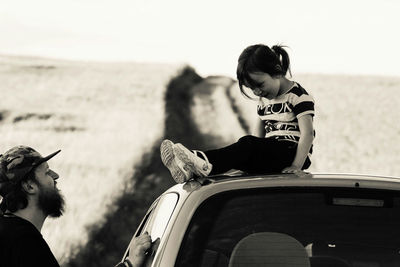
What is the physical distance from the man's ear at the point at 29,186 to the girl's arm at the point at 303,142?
1552 millimetres

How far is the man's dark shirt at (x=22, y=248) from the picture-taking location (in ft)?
14.1

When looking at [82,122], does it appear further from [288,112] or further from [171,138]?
[288,112]

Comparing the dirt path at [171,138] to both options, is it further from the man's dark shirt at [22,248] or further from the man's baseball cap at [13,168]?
the man's dark shirt at [22,248]

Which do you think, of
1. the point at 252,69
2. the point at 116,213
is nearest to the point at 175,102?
the point at 116,213

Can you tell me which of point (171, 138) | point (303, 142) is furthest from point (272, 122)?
point (171, 138)

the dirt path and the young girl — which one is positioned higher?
the young girl

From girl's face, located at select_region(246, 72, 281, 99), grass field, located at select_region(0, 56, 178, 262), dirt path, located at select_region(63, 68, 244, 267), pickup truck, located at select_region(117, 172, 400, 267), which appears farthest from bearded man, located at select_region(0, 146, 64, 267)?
grass field, located at select_region(0, 56, 178, 262)

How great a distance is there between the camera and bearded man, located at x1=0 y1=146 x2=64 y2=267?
4320mm

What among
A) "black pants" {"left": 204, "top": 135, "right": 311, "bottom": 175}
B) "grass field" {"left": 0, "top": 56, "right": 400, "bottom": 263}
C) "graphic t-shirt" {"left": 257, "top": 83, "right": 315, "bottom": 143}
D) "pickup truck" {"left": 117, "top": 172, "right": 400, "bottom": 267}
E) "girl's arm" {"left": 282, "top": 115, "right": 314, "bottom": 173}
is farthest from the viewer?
"grass field" {"left": 0, "top": 56, "right": 400, "bottom": 263}

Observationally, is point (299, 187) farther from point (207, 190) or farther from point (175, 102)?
point (175, 102)

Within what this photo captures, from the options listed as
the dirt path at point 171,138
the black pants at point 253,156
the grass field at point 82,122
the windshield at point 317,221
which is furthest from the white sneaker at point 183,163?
the grass field at point 82,122

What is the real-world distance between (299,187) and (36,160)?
1.27m

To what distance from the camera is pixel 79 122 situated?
4750 cm

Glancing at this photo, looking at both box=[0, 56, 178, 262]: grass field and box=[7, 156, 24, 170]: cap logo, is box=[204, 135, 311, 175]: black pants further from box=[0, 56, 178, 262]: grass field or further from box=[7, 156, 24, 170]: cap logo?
box=[0, 56, 178, 262]: grass field
